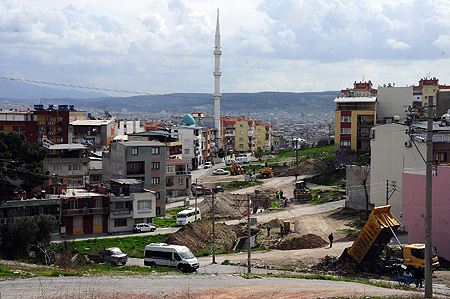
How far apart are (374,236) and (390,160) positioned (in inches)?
543

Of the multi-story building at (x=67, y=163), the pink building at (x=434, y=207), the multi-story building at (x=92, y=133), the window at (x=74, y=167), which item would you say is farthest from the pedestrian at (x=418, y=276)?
the multi-story building at (x=92, y=133)

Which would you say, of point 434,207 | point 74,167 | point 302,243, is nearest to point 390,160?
point 302,243

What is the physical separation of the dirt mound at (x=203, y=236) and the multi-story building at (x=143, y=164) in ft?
28.4

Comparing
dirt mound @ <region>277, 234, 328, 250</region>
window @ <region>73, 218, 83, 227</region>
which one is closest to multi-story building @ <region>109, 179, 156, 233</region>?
window @ <region>73, 218, 83, 227</region>

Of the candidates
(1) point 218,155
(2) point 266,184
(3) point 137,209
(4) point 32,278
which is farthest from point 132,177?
(1) point 218,155

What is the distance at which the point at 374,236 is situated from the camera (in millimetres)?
24141

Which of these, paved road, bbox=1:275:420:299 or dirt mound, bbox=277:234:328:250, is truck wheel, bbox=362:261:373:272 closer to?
paved road, bbox=1:275:420:299

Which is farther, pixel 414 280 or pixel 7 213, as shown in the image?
pixel 7 213

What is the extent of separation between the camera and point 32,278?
59.7 feet

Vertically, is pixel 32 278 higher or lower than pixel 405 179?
lower

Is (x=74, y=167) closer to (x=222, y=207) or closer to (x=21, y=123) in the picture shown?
(x=222, y=207)

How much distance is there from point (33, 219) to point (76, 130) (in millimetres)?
45938

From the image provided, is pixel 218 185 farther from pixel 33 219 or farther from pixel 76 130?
pixel 33 219

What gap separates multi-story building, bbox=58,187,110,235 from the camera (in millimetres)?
35875
